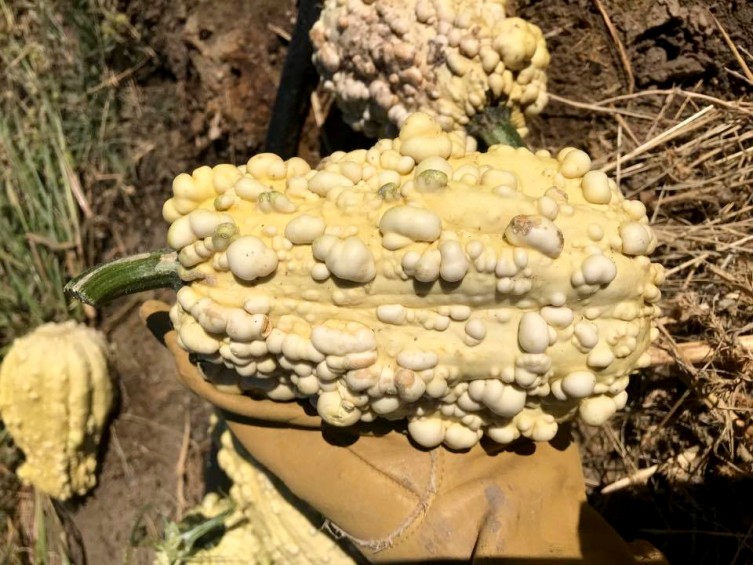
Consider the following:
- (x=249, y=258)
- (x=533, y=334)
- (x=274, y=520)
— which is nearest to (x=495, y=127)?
(x=533, y=334)

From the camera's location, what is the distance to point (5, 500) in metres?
3.05

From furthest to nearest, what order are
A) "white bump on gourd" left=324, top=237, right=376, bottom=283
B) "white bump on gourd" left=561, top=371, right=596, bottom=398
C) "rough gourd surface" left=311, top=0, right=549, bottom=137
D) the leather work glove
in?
"rough gourd surface" left=311, top=0, right=549, bottom=137
the leather work glove
"white bump on gourd" left=561, top=371, right=596, bottom=398
"white bump on gourd" left=324, top=237, right=376, bottom=283

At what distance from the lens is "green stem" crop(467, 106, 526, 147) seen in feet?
5.85

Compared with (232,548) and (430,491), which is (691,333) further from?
(232,548)

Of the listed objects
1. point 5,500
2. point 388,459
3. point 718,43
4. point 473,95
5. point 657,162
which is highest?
point 473,95

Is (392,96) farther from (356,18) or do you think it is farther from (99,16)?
(99,16)

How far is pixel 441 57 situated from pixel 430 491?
43.5 inches

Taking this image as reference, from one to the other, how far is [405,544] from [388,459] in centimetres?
19

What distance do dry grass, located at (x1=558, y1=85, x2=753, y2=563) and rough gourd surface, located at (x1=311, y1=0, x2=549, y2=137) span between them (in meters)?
0.46

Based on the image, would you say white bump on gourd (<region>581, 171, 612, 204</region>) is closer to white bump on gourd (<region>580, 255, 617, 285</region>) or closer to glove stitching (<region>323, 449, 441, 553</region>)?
white bump on gourd (<region>580, 255, 617, 285</region>)

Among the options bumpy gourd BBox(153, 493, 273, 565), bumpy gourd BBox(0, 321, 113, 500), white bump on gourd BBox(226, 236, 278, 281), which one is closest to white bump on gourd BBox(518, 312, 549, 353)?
white bump on gourd BBox(226, 236, 278, 281)

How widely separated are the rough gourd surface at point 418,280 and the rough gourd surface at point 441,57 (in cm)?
34

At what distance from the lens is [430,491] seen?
1501 mm

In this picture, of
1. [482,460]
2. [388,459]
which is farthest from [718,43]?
[388,459]
